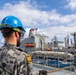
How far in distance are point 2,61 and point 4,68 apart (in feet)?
0.26

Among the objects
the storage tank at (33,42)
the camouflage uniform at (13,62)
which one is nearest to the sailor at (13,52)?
the camouflage uniform at (13,62)

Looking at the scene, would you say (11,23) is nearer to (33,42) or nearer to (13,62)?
(13,62)

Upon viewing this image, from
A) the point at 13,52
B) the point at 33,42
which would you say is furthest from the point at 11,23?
the point at 33,42

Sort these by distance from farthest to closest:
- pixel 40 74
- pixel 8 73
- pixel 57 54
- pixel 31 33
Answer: pixel 31 33
pixel 57 54
pixel 40 74
pixel 8 73

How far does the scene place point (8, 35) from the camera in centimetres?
197

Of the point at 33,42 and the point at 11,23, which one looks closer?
the point at 11,23

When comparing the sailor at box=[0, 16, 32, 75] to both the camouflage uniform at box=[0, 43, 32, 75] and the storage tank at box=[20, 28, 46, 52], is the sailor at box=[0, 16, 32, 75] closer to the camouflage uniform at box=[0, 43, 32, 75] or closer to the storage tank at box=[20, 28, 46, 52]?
the camouflage uniform at box=[0, 43, 32, 75]

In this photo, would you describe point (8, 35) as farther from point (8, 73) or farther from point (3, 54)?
point (8, 73)

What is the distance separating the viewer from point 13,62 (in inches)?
74.5

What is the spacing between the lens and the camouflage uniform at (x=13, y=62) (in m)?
1.88

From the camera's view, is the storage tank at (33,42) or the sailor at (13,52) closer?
the sailor at (13,52)

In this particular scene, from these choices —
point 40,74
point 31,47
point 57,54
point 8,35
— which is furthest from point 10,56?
point 31,47

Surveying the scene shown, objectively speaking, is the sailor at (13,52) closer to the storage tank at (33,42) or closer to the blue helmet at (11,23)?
the blue helmet at (11,23)

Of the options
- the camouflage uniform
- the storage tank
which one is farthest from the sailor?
the storage tank
